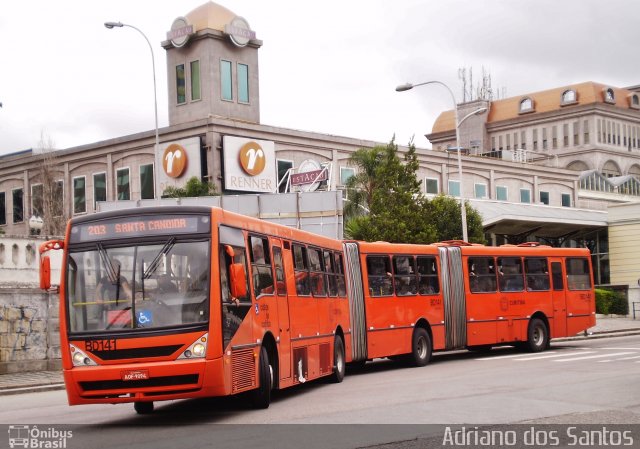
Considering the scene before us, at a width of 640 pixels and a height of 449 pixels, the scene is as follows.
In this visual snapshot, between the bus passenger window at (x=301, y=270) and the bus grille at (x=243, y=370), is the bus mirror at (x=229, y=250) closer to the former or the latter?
the bus grille at (x=243, y=370)

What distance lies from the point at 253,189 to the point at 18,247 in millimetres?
42946

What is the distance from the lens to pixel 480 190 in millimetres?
85125

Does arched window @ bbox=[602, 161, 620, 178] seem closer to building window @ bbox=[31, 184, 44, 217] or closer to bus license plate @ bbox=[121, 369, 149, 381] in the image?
building window @ bbox=[31, 184, 44, 217]

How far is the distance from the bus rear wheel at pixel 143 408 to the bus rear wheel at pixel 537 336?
48.4 ft

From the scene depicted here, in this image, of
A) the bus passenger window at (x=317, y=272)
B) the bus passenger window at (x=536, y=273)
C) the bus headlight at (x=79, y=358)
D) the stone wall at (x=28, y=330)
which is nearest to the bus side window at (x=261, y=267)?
the bus passenger window at (x=317, y=272)

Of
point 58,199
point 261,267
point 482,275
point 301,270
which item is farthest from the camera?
point 58,199

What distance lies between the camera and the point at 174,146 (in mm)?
68812

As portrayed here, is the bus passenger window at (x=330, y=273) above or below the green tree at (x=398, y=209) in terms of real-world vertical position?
below

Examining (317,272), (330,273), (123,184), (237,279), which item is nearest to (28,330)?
(330,273)

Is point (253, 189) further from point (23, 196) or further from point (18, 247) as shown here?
point (18, 247)

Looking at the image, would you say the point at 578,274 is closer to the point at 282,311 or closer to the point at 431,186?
the point at 282,311

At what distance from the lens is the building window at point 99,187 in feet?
243

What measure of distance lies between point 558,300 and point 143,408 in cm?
1653

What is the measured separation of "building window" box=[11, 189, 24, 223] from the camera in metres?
79.2
